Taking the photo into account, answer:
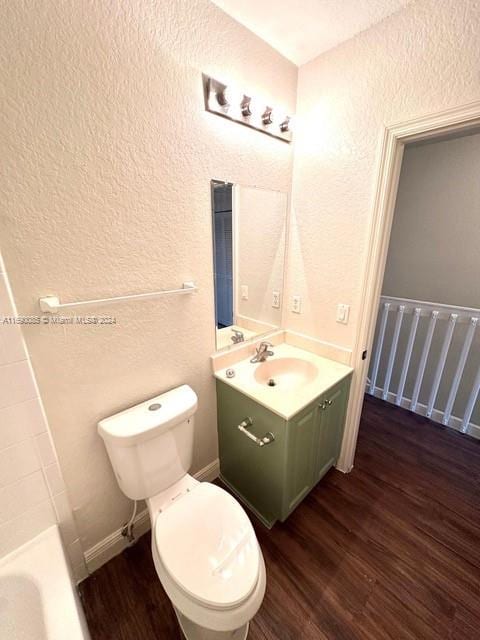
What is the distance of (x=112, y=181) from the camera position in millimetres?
987

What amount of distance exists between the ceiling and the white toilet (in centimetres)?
170

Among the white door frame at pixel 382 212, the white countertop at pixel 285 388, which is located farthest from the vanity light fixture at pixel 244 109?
the white countertop at pixel 285 388

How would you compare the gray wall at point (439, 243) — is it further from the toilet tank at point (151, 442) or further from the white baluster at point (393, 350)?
the toilet tank at point (151, 442)

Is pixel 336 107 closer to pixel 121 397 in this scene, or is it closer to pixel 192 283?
pixel 192 283

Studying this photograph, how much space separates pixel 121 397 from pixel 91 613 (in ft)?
3.01

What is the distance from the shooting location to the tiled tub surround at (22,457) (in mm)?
864

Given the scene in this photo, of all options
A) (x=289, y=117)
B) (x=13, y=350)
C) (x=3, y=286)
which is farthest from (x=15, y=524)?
(x=289, y=117)

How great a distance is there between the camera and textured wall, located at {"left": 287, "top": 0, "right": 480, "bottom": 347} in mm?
1016

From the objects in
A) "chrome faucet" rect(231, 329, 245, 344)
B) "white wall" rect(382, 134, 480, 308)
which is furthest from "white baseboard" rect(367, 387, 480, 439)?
"chrome faucet" rect(231, 329, 245, 344)

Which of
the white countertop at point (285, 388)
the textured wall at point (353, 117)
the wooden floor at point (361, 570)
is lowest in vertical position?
the wooden floor at point (361, 570)

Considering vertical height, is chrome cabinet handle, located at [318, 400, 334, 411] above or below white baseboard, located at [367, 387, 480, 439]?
above

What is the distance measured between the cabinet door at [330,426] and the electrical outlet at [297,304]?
1.78ft

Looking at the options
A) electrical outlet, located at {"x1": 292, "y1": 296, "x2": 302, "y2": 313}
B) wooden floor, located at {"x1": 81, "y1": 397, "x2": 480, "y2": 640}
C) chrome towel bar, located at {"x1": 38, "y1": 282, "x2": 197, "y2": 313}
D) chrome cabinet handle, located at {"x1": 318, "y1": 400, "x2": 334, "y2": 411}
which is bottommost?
wooden floor, located at {"x1": 81, "y1": 397, "x2": 480, "y2": 640}

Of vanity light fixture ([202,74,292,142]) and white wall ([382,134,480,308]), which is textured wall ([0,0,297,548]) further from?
white wall ([382,134,480,308])
